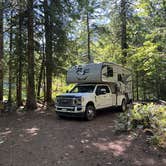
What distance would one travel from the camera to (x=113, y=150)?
687 cm

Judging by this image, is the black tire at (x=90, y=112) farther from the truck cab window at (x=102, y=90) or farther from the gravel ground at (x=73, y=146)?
the truck cab window at (x=102, y=90)

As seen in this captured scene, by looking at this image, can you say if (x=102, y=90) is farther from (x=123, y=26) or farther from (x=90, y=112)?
(x=123, y=26)

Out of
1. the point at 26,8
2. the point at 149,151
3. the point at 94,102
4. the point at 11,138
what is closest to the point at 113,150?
the point at 149,151

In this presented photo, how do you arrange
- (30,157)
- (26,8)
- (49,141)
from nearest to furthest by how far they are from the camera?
(30,157) → (49,141) → (26,8)

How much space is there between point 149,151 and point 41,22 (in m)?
12.4

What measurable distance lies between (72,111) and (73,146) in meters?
4.29

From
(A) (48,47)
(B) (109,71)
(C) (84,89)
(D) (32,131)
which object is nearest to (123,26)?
A: (A) (48,47)

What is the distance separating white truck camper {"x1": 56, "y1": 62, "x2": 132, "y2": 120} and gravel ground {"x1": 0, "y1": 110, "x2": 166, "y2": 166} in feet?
3.28

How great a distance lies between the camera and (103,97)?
13023mm

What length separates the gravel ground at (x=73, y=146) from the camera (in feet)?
19.9

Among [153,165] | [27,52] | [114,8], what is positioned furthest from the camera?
[114,8]

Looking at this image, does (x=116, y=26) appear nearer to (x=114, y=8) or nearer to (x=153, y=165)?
(x=114, y=8)

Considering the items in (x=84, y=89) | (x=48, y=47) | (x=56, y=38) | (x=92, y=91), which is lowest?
(x=92, y=91)

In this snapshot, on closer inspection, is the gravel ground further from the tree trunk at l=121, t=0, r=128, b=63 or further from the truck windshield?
the tree trunk at l=121, t=0, r=128, b=63
